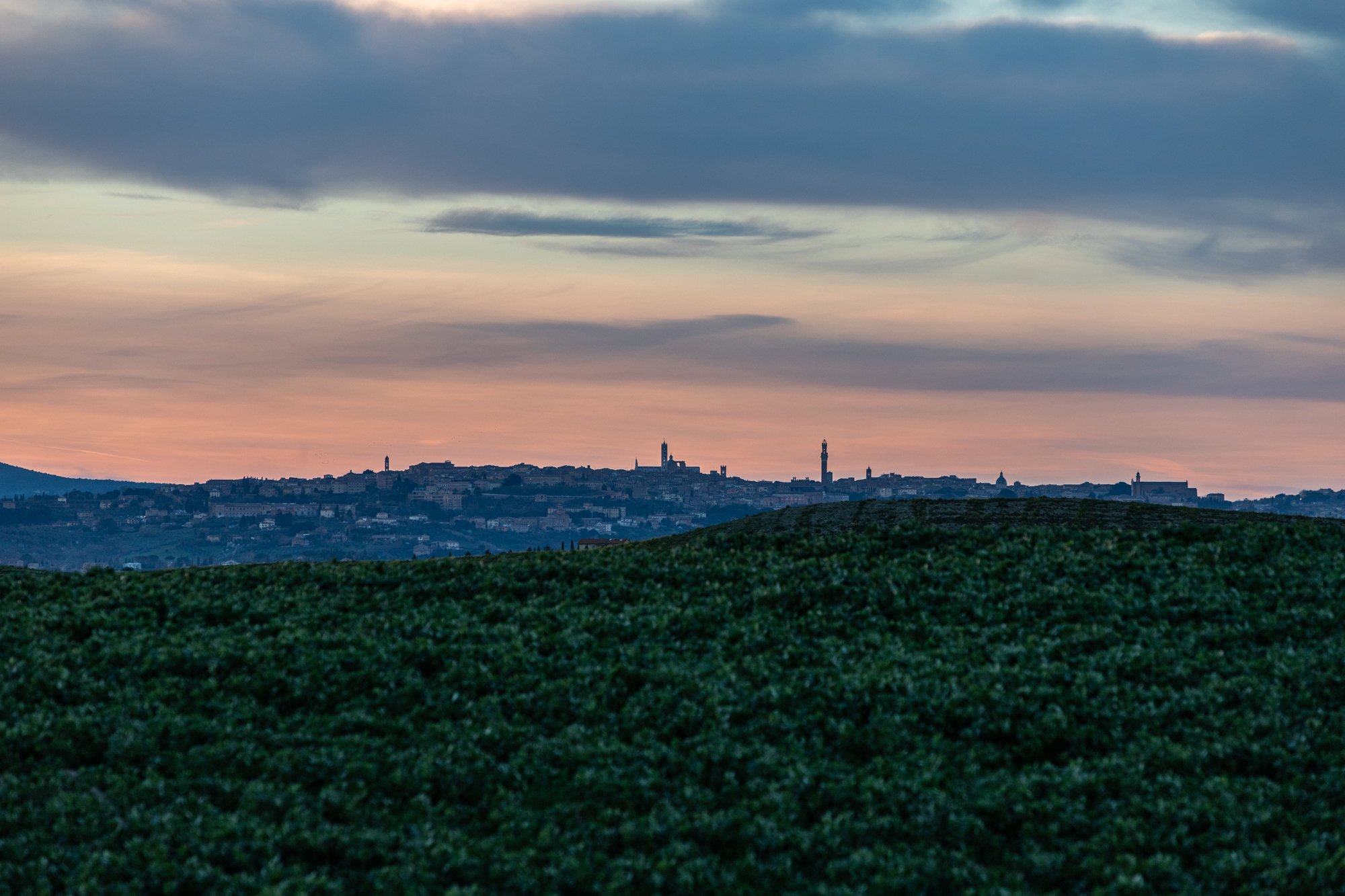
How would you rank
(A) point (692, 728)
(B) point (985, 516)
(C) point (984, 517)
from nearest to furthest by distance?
(A) point (692, 728) → (C) point (984, 517) → (B) point (985, 516)

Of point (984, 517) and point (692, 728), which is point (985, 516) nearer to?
point (984, 517)

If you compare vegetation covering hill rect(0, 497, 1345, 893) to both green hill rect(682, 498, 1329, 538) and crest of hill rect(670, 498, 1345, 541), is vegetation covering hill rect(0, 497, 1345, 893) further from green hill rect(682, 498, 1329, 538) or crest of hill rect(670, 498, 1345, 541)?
green hill rect(682, 498, 1329, 538)

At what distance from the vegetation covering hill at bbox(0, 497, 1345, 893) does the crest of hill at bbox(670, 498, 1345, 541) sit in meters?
5.80

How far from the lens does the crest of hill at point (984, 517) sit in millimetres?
35062

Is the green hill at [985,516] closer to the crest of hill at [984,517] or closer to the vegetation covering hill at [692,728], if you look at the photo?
the crest of hill at [984,517]

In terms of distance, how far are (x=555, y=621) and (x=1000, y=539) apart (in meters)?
11.5

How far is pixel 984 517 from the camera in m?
37.7

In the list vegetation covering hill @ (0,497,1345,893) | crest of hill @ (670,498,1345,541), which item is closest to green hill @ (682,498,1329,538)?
crest of hill @ (670,498,1345,541)

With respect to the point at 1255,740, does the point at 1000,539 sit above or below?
above

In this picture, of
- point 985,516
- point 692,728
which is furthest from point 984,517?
point 692,728

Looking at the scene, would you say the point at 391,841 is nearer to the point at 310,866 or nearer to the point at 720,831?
the point at 310,866

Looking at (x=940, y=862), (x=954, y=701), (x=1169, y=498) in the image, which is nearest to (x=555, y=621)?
(x=954, y=701)

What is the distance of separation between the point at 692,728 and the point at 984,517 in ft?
63.1

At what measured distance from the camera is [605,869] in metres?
16.8
